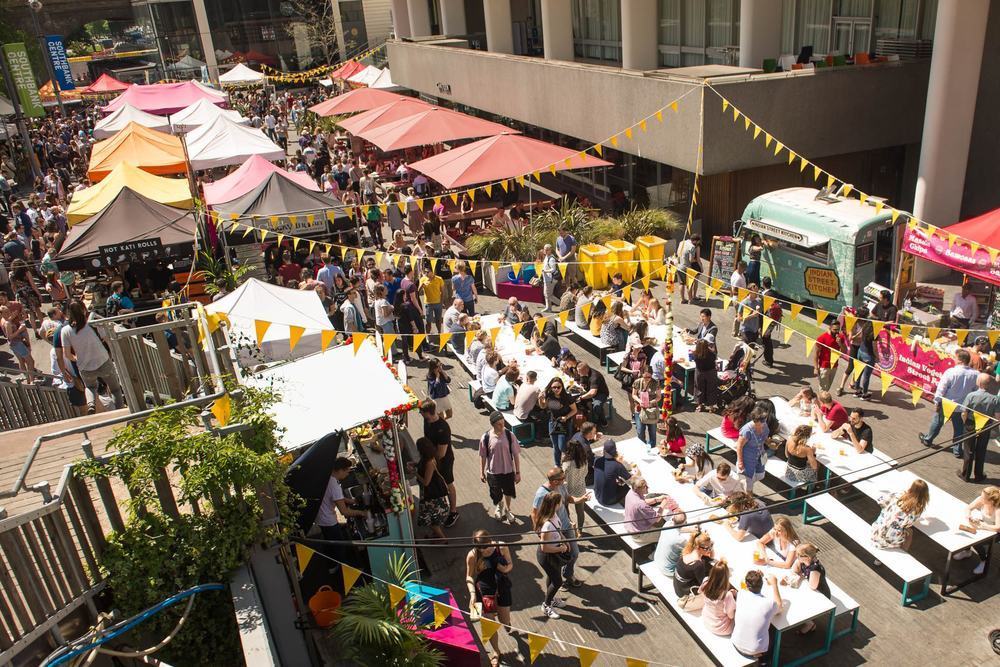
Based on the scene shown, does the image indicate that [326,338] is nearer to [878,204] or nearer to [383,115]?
[878,204]

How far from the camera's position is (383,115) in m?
27.0

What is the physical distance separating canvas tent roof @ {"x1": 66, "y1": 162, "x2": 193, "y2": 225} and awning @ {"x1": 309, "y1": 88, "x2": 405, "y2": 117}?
11.6 metres

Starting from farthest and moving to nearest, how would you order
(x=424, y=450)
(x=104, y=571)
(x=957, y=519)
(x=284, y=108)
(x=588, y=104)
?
(x=284, y=108) < (x=588, y=104) < (x=424, y=450) < (x=957, y=519) < (x=104, y=571)

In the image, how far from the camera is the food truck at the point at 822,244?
14672mm

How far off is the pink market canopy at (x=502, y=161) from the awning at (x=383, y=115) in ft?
24.5

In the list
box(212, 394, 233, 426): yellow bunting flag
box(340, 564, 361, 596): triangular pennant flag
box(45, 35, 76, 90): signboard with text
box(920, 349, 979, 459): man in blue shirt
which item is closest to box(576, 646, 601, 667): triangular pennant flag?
box(340, 564, 361, 596): triangular pennant flag

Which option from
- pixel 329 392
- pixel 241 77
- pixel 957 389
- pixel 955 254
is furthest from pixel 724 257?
pixel 241 77

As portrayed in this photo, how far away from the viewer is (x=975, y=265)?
42.2 feet

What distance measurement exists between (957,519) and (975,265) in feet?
18.9

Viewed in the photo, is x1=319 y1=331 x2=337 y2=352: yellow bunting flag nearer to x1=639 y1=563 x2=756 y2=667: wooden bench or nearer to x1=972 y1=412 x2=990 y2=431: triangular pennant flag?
x1=639 y1=563 x2=756 y2=667: wooden bench

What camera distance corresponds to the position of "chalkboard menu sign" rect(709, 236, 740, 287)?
1705cm

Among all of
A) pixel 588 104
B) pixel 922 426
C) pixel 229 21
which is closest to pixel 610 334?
pixel 922 426

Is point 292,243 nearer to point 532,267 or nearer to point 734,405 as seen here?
point 532,267

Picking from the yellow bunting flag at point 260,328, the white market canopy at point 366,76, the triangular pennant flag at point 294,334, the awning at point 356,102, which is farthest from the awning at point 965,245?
the white market canopy at point 366,76
